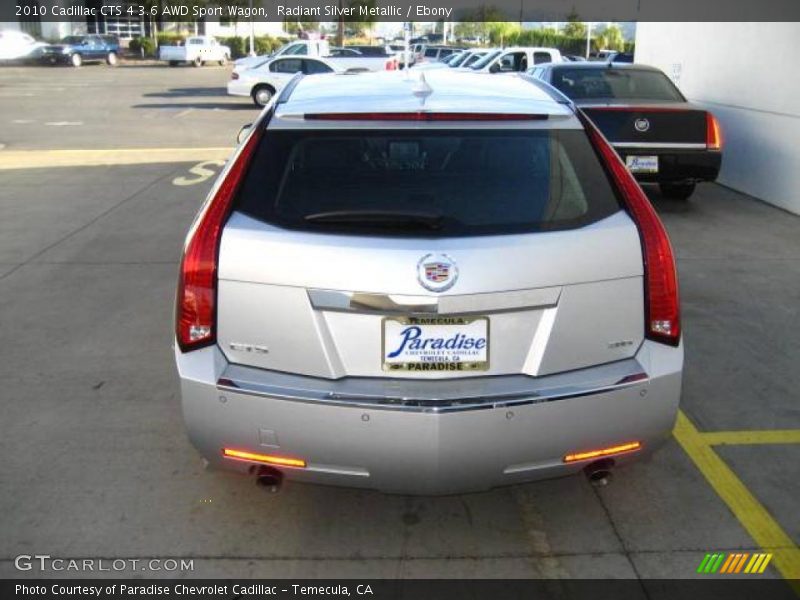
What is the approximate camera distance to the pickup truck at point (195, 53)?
45.3m

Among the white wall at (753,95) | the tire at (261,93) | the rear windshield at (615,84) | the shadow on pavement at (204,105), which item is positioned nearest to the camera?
the white wall at (753,95)

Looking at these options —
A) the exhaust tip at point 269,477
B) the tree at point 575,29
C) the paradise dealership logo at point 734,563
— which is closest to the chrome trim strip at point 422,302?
the exhaust tip at point 269,477

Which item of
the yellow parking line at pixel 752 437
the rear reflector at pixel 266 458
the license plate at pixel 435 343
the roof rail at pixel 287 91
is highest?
the roof rail at pixel 287 91

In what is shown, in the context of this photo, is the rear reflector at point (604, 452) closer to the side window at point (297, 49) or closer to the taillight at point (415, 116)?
the taillight at point (415, 116)

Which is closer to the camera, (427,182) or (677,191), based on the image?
(427,182)

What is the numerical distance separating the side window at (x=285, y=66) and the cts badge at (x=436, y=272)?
71.9 feet

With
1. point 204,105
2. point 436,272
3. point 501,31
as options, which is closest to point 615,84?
point 436,272

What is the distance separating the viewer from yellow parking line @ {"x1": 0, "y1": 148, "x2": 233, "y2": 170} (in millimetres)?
12961

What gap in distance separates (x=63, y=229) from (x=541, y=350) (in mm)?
6985

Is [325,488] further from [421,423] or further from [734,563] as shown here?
[734,563]

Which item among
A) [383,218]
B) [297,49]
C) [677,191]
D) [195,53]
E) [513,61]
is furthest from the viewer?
[195,53]

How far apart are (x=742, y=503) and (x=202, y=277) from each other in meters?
2.46

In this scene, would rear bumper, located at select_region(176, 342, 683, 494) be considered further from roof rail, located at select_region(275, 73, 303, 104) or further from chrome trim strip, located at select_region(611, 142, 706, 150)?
chrome trim strip, located at select_region(611, 142, 706, 150)

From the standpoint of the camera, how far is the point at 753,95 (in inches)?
402
